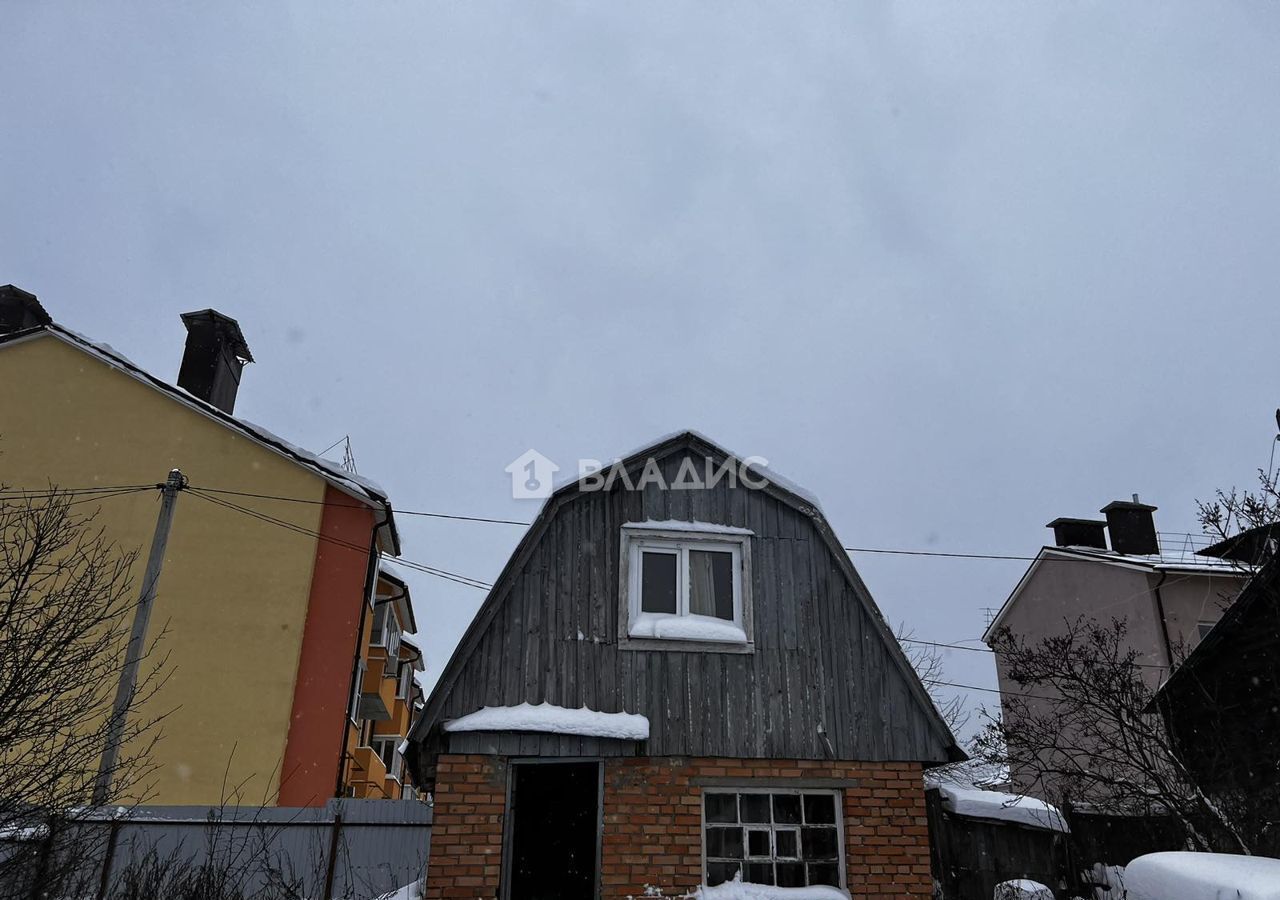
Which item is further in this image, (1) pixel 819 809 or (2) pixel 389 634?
(2) pixel 389 634

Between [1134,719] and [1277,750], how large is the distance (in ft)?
9.45

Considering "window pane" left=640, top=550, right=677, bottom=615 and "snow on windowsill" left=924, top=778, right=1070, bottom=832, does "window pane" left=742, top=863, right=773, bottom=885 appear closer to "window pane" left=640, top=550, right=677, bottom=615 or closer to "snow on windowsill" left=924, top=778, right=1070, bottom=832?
"window pane" left=640, top=550, right=677, bottom=615

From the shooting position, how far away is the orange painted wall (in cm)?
1524

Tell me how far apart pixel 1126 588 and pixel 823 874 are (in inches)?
632

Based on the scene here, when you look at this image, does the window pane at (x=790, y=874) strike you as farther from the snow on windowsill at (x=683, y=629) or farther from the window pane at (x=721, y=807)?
the snow on windowsill at (x=683, y=629)

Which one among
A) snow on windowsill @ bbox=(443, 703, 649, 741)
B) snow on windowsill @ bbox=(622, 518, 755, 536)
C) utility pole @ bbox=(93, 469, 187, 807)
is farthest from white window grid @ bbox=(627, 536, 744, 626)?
utility pole @ bbox=(93, 469, 187, 807)

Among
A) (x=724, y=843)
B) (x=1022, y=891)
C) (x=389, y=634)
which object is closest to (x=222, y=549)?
(x=389, y=634)

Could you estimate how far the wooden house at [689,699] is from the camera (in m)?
9.20

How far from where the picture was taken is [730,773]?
946cm

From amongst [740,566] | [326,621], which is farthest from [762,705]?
[326,621]

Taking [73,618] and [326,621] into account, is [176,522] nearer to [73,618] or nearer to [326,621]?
[326,621]

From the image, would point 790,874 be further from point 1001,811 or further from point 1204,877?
point 1204,877

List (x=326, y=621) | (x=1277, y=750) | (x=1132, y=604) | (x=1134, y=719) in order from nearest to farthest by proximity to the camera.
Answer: (x=1134, y=719) < (x=1277, y=750) < (x=326, y=621) < (x=1132, y=604)

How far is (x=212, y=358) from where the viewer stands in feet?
66.8
